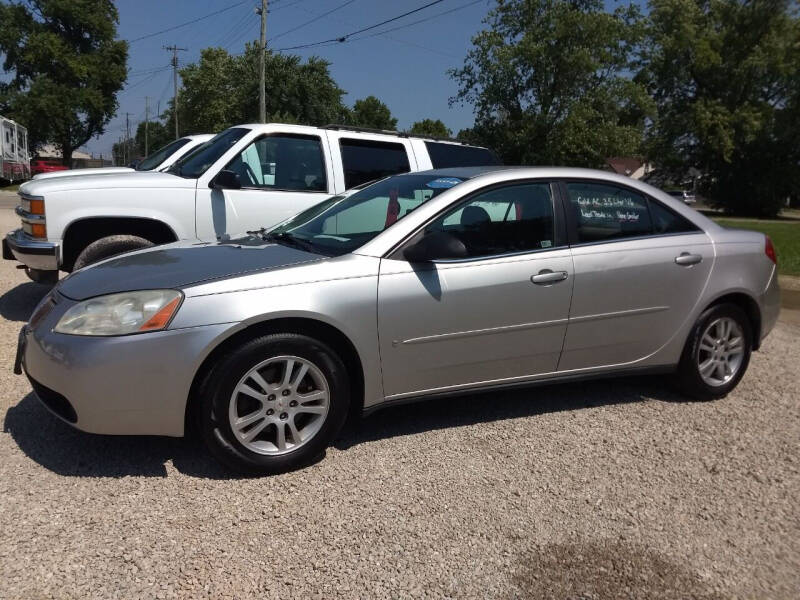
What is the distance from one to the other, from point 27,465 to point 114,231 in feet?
10.3

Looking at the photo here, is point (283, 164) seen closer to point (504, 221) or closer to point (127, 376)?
point (504, 221)

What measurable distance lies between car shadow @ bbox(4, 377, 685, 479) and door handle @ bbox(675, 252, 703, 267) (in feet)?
3.28

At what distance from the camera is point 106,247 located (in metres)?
5.72

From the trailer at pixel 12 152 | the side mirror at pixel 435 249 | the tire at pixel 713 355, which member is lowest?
the tire at pixel 713 355

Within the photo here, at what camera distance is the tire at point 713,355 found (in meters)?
4.45

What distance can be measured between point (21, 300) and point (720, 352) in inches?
261

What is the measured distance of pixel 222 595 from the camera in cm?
242

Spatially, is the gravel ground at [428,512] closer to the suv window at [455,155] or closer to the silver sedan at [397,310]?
the silver sedan at [397,310]

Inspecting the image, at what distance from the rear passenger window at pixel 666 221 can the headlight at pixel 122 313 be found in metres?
3.06

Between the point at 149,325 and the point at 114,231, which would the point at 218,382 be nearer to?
the point at 149,325

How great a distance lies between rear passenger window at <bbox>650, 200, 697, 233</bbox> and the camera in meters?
4.40

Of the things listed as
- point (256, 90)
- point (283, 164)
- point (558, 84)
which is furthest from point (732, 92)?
point (283, 164)

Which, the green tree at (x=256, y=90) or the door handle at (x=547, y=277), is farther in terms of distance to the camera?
the green tree at (x=256, y=90)

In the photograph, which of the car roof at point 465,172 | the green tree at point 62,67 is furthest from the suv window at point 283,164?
the green tree at point 62,67
